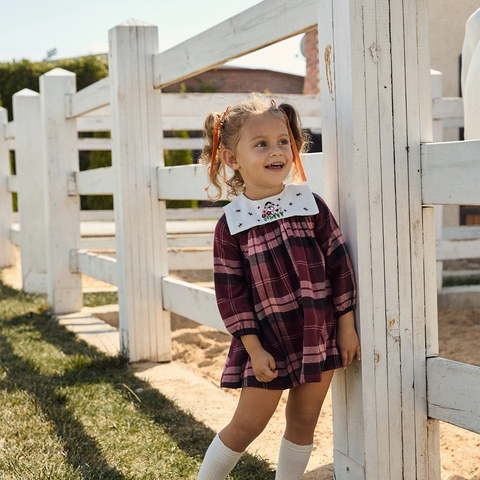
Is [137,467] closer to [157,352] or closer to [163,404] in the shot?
[163,404]

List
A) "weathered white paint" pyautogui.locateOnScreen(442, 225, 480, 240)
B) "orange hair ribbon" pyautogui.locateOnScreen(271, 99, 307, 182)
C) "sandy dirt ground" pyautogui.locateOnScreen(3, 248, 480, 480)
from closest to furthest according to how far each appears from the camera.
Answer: "orange hair ribbon" pyautogui.locateOnScreen(271, 99, 307, 182) → "sandy dirt ground" pyautogui.locateOnScreen(3, 248, 480, 480) → "weathered white paint" pyautogui.locateOnScreen(442, 225, 480, 240)

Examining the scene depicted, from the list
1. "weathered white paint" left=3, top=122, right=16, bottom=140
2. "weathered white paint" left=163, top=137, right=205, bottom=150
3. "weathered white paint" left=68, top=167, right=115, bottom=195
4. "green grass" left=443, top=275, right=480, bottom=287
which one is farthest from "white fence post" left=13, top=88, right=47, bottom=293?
"green grass" left=443, top=275, right=480, bottom=287

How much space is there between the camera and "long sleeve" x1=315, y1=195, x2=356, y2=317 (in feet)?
5.61

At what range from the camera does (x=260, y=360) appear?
66.5 inches

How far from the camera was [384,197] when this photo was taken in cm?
167

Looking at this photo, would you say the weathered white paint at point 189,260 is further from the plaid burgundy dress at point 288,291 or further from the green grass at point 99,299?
the plaid burgundy dress at point 288,291

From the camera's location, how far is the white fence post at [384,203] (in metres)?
1.64

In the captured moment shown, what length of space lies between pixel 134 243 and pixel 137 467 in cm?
153

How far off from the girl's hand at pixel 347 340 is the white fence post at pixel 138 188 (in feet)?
6.24

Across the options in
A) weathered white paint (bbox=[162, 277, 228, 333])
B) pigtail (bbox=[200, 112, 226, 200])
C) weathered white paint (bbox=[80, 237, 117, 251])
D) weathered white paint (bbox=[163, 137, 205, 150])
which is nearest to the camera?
pigtail (bbox=[200, 112, 226, 200])

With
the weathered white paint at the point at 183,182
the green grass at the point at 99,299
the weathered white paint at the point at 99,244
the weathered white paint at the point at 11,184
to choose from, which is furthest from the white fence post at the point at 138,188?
the weathered white paint at the point at 11,184

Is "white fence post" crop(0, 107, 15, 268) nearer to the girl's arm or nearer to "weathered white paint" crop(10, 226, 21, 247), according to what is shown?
"weathered white paint" crop(10, 226, 21, 247)

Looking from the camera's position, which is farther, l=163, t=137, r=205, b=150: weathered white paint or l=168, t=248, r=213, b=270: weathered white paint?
l=163, t=137, r=205, b=150: weathered white paint

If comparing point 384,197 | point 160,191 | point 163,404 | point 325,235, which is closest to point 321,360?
point 325,235
